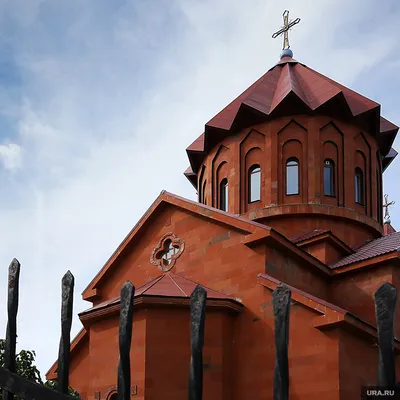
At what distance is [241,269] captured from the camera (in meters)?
16.1

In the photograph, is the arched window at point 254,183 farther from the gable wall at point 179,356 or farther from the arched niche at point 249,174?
the gable wall at point 179,356

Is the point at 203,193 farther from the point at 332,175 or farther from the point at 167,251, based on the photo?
the point at 167,251

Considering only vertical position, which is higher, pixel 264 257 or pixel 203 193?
pixel 203 193

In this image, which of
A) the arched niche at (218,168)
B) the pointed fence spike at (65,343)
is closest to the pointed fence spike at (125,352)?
the pointed fence spike at (65,343)

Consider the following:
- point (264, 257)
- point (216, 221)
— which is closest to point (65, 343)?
point (264, 257)

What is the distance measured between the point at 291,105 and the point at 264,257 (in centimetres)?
689

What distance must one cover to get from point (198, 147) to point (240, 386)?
9.70m

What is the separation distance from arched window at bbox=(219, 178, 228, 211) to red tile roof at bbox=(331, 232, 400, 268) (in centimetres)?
414

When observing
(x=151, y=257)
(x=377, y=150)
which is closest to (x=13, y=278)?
(x=151, y=257)

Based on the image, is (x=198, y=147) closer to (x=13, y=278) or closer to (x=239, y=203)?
(x=239, y=203)

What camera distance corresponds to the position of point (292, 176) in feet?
68.6

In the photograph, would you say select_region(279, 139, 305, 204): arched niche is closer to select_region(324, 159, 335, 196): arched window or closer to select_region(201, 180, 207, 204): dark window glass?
select_region(324, 159, 335, 196): arched window

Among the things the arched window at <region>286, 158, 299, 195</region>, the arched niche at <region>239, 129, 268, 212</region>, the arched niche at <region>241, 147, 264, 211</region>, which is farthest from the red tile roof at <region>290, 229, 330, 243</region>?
the arched niche at <region>239, 129, 268, 212</region>

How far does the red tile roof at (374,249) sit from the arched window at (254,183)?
126 inches
